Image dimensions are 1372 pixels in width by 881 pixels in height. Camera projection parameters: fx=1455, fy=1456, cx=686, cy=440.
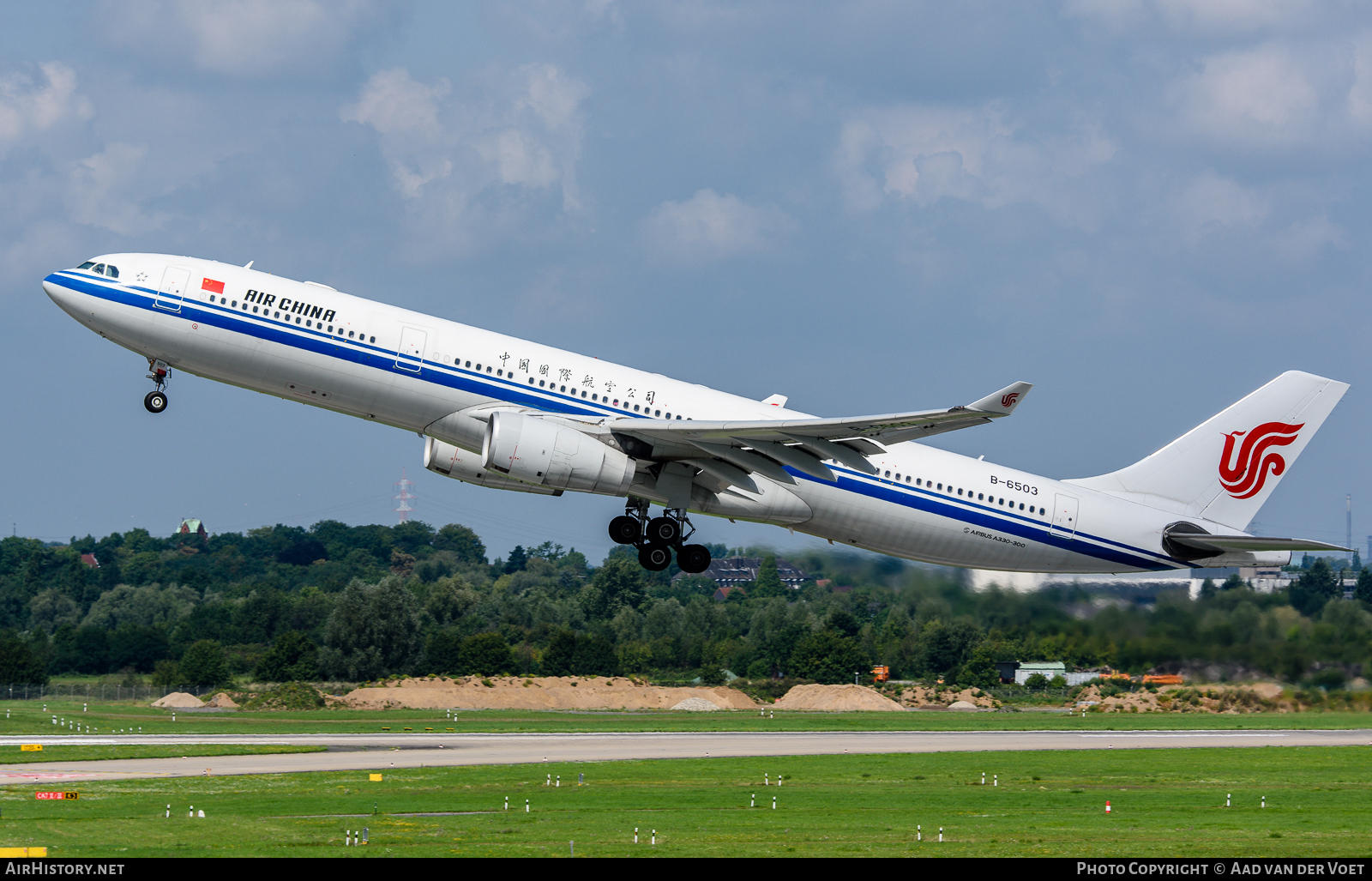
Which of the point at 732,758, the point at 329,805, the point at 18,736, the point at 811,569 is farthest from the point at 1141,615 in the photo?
the point at 18,736

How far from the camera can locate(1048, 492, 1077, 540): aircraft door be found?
39.8 meters

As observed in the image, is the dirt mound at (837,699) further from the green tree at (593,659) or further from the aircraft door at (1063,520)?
the aircraft door at (1063,520)

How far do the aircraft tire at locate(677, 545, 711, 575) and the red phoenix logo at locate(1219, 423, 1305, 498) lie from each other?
15.3 metres

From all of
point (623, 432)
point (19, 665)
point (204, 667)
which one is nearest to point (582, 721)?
point (204, 667)

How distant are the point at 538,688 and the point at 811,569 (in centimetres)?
4547

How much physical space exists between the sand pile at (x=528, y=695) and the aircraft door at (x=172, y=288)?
5263cm

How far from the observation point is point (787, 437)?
3484 centimetres

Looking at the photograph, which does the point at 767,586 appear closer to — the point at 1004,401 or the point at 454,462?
the point at 454,462

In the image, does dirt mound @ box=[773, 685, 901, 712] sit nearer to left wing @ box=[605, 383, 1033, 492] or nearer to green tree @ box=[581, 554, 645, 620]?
green tree @ box=[581, 554, 645, 620]

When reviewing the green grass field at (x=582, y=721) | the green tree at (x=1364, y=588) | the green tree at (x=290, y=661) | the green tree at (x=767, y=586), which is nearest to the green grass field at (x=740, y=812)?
the green tree at (x=1364, y=588)

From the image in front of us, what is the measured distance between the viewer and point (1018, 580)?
4122 centimetres

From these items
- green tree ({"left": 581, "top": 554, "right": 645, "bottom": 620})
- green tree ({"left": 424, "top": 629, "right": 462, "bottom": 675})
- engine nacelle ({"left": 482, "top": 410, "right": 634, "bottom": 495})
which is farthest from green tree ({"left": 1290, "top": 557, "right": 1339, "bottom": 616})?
green tree ({"left": 581, "top": 554, "right": 645, "bottom": 620})

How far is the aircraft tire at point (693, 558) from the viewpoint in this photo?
125 ft

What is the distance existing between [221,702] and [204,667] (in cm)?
1285
